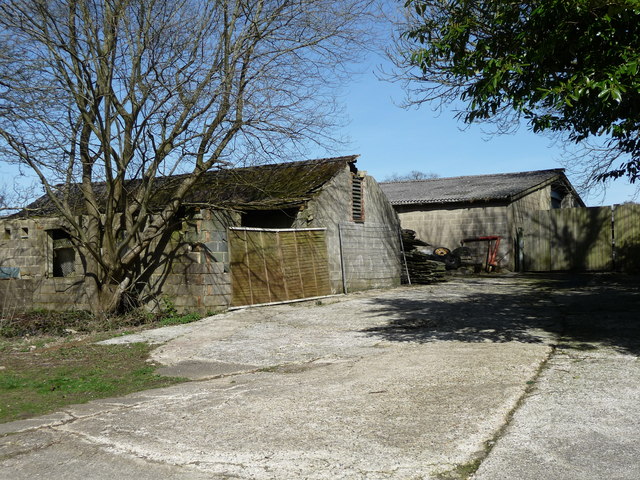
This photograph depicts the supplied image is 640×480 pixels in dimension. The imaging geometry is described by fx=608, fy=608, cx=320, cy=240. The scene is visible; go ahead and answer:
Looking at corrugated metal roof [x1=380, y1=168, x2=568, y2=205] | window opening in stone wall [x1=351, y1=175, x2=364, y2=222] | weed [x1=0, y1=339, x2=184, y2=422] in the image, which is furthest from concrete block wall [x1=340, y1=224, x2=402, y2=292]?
weed [x1=0, y1=339, x2=184, y2=422]

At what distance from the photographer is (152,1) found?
39.4 feet

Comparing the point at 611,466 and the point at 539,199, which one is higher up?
the point at 539,199

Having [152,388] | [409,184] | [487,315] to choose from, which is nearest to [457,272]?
[409,184]

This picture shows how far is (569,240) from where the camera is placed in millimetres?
22453

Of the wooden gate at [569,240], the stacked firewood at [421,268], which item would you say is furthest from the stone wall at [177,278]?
the wooden gate at [569,240]

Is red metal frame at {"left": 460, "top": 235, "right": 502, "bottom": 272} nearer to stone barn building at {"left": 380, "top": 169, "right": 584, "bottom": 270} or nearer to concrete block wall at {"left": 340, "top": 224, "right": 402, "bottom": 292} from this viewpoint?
stone barn building at {"left": 380, "top": 169, "right": 584, "bottom": 270}

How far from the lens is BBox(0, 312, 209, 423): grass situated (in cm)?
664

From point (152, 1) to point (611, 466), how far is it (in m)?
11.4

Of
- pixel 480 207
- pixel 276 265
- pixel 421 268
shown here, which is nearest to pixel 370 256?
pixel 421 268

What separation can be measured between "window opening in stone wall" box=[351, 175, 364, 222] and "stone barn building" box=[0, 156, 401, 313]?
0.10 feet

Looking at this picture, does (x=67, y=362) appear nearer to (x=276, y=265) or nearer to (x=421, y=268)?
(x=276, y=265)

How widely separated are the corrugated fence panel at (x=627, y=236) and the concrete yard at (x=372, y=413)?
1229 centimetres

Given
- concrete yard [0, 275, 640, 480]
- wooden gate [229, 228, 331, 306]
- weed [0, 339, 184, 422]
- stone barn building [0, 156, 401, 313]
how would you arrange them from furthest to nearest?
wooden gate [229, 228, 331, 306], stone barn building [0, 156, 401, 313], weed [0, 339, 184, 422], concrete yard [0, 275, 640, 480]

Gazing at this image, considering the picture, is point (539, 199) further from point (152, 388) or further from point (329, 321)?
point (152, 388)
